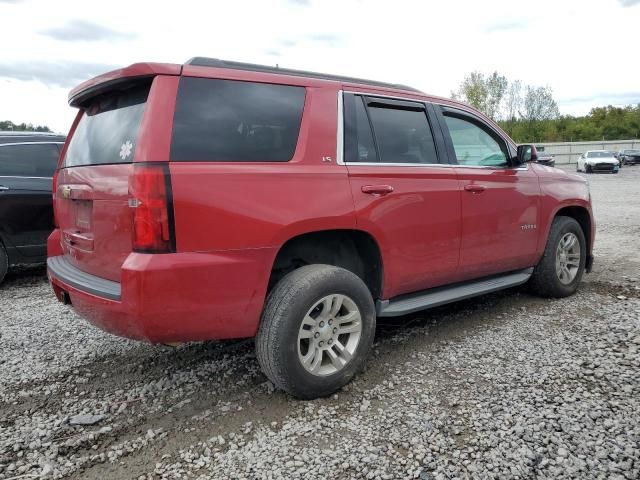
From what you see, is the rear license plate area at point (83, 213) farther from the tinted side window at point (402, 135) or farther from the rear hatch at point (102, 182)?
the tinted side window at point (402, 135)

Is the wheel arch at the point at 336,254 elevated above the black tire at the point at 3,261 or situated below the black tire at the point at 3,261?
above

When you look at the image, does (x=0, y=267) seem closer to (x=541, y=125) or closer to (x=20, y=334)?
(x=20, y=334)

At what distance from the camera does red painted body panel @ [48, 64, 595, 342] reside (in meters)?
2.46

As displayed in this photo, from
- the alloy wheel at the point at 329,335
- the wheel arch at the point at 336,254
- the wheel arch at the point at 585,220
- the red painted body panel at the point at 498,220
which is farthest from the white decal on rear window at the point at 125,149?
the wheel arch at the point at 585,220

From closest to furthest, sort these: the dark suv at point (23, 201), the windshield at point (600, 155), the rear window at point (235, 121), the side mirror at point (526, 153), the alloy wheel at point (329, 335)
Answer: the rear window at point (235, 121), the alloy wheel at point (329, 335), the side mirror at point (526, 153), the dark suv at point (23, 201), the windshield at point (600, 155)

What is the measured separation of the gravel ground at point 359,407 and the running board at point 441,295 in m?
0.34

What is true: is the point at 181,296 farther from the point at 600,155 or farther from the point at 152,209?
the point at 600,155

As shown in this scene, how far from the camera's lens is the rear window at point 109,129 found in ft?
8.68

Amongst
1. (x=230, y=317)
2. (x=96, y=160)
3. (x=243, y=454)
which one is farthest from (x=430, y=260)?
(x=96, y=160)

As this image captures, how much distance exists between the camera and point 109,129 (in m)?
2.88

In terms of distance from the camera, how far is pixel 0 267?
5723mm

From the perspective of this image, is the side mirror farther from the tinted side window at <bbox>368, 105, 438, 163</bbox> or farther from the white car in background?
the white car in background

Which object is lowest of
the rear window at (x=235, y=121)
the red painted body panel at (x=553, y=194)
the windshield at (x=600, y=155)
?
the red painted body panel at (x=553, y=194)

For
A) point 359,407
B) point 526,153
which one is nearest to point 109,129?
point 359,407
